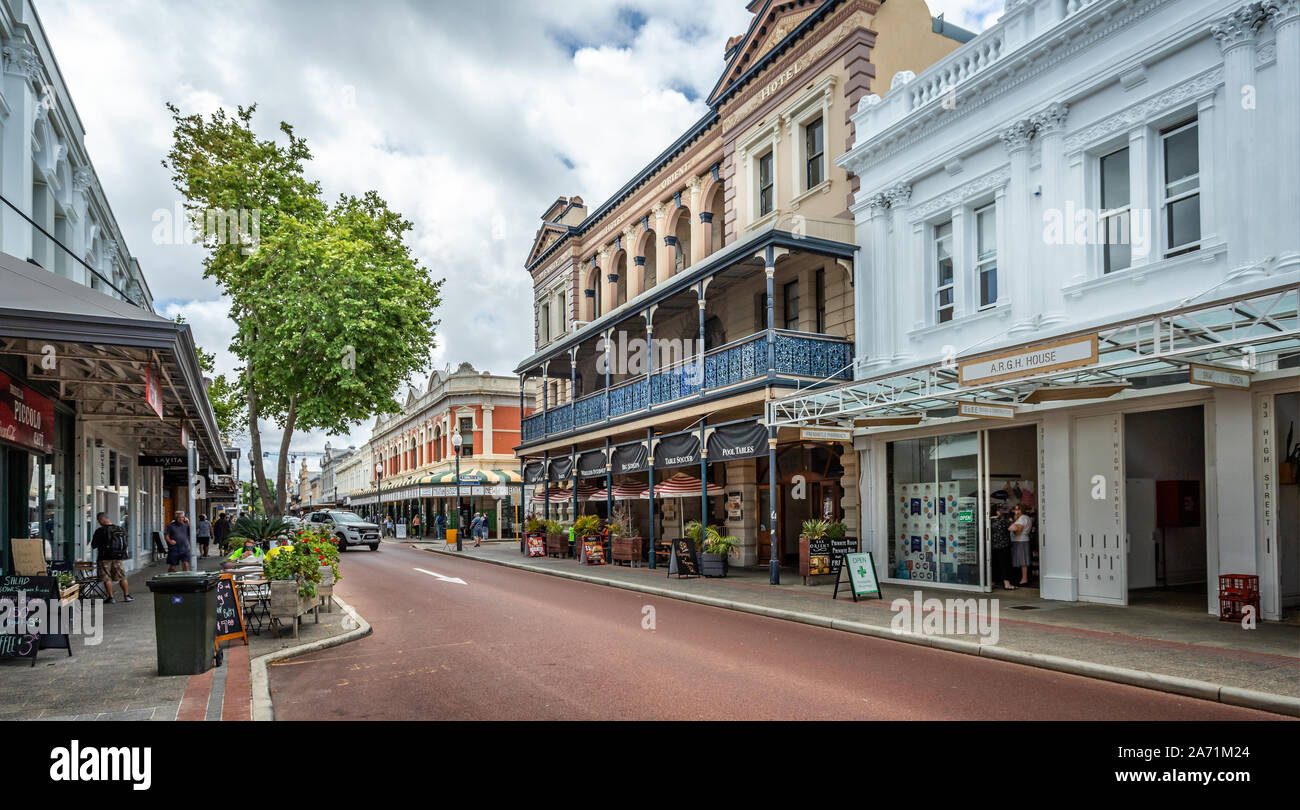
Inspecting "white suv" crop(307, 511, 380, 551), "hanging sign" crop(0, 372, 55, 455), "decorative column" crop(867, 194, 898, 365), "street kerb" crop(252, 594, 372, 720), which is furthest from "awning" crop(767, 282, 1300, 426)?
"white suv" crop(307, 511, 380, 551)

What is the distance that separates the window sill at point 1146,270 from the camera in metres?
11.1

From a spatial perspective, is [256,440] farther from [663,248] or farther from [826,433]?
[826,433]

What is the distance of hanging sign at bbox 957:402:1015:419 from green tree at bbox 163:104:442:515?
18.1 m

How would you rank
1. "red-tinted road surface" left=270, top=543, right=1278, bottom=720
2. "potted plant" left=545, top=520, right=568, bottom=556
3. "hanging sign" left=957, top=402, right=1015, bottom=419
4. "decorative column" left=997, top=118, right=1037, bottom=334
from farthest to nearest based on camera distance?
"potted plant" left=545, top=520, right=568, bottom=556, "decorative column" left=997, top=118, right=1037, bottom=334, "hanging sign" left=957, top=402, right=1015, bottom=419, "red-tinted road surface" left=270, top=543, right=1278, bottom=720

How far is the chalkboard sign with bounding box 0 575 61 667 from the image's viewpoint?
9039 millimetres

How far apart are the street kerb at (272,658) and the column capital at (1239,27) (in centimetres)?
1358

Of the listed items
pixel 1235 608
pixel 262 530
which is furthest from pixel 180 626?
pixel 262 530

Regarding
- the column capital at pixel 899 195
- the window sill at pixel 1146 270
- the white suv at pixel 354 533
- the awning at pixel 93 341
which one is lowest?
the white suv at pixel 354 533

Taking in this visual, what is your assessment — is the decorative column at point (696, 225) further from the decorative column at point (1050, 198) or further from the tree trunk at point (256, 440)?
the tree trunk at point (256, 440)

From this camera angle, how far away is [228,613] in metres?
10.1

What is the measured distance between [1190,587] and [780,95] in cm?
1357

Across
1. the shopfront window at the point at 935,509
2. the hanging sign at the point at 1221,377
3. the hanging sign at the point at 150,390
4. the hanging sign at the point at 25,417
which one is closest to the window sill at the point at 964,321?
the shopfront window at the point at 935,509

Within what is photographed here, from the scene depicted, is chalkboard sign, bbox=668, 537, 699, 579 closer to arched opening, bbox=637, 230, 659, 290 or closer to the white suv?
arched opening, bbox=637, 230, 659, 290
